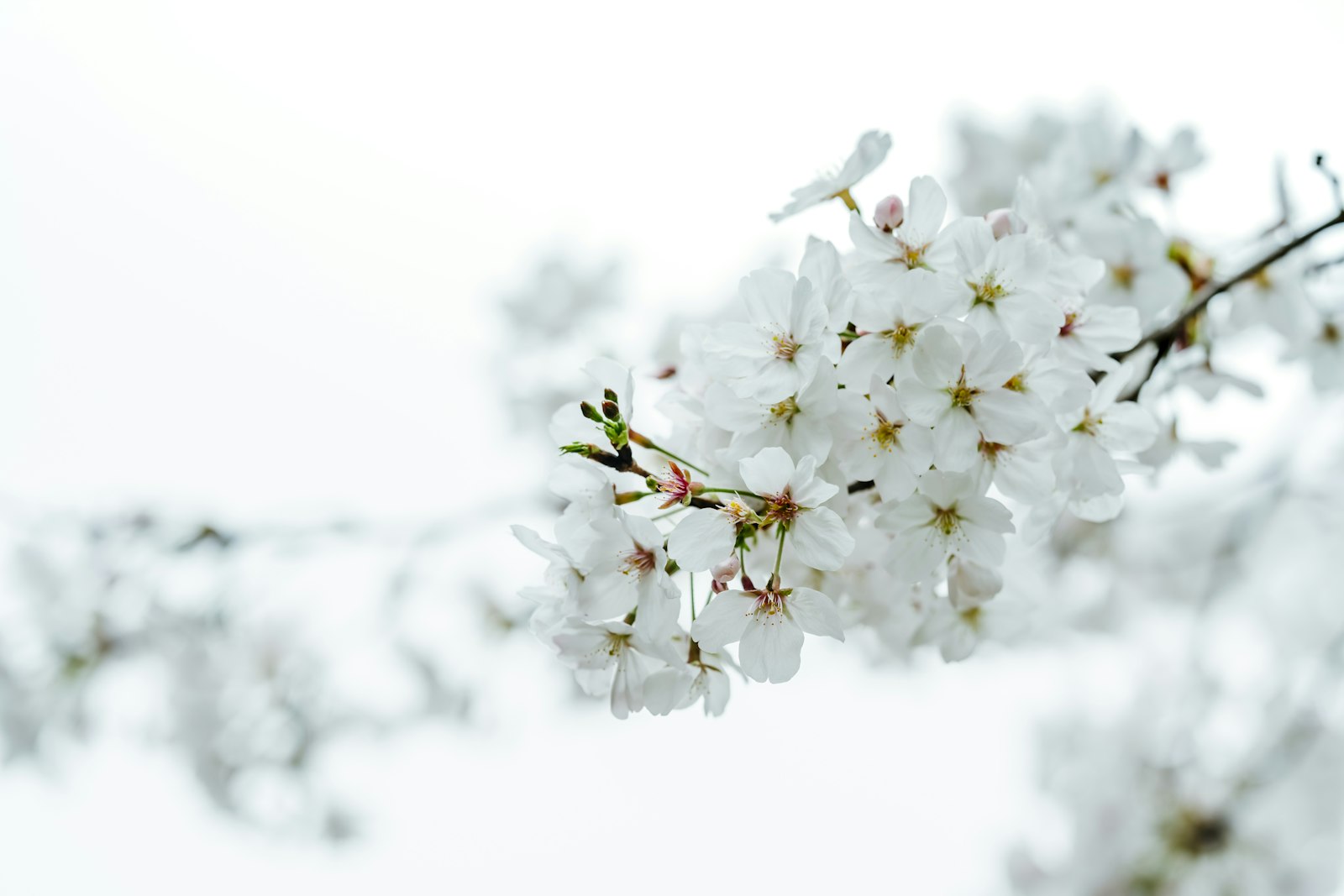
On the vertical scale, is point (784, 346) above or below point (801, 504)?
above

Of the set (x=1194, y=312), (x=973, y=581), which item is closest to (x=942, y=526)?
(x=973, y=581)

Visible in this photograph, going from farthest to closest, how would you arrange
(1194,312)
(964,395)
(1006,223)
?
(1194,312) < (1006,223) < (964,395)

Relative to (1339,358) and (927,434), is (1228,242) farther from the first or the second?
(927,434)

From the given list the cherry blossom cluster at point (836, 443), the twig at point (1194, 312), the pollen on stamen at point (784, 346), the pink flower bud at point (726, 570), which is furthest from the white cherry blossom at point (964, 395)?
the twig at point (1194, 312)

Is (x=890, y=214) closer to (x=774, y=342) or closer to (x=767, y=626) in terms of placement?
(x=774, y=342)

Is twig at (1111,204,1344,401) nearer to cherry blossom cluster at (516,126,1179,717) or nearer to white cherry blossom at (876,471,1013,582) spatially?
cherry blossom cluster at (516,126,1179,717)

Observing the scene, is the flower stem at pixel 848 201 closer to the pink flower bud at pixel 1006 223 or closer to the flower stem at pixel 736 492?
the pink flower bud at pixel 1006 223
